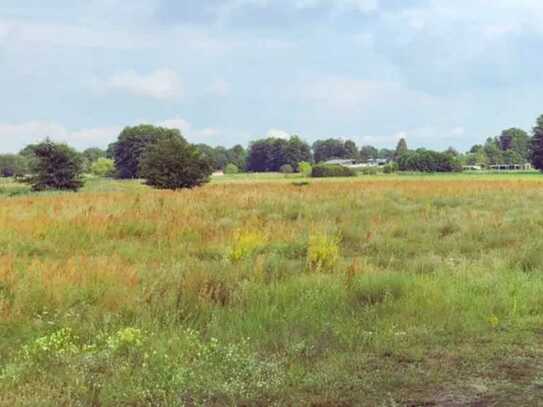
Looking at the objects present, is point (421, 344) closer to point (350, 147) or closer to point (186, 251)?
point (186, 251)

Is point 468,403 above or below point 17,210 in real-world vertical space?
below

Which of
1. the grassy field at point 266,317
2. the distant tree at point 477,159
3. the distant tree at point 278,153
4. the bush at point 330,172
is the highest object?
the distant tree at point 278,153

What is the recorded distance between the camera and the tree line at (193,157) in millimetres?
40938

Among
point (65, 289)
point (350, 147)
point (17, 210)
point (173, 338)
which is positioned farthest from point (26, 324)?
point (350, 147)

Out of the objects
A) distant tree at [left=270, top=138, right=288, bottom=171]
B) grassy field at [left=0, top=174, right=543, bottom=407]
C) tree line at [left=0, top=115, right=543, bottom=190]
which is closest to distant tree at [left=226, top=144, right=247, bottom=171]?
tree line at [left=0, top=115, right=543, bottom=190]

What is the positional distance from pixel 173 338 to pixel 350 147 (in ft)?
576

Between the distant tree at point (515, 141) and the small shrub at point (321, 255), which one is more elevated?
the distant tree at point (515, 141)

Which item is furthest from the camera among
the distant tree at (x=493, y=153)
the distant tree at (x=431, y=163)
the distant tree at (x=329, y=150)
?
the distant tree at (x=329, y=150)

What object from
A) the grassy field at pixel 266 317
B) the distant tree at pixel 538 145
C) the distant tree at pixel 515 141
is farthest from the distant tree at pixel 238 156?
the grassy field at pixel 266 317

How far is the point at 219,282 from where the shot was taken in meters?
7.30

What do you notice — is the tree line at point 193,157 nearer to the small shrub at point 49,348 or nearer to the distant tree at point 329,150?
the distant tree at point 329,150

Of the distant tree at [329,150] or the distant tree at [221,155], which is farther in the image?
the distant tree at [329,150]

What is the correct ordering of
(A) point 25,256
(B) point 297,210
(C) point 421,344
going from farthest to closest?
1. (B) point 297,210
2. (A) point 25,256
3. (C) point 421,344

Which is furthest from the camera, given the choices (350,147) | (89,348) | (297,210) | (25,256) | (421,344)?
(350,147)
